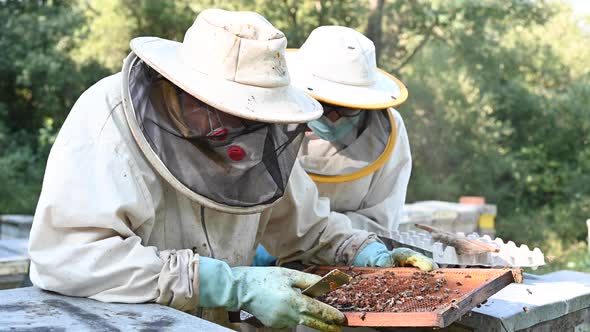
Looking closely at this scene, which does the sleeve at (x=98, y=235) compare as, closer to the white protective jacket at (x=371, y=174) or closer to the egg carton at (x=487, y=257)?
the egg carton at (x=487, y=257)

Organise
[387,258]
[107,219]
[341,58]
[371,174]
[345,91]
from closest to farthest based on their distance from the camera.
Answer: [107,219]
[387,258]
[345,91]
[341,58]
[371,174]

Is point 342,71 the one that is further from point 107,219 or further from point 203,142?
point 107,219

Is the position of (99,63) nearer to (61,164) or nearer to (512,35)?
(512,35)

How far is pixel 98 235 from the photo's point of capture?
2.15m

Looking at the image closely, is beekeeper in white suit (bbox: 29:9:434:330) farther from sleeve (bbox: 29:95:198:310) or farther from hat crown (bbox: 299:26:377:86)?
hat crown (bbox: 299:26:377:86)

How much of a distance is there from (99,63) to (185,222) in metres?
10.2

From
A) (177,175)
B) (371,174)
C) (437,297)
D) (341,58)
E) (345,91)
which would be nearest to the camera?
(177,175)

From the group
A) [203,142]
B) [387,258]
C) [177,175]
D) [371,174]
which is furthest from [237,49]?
[371,174]

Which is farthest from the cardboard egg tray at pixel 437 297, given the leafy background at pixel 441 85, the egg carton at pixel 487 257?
the leafy background at pixel 441 85

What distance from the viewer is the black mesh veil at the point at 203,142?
228 cm

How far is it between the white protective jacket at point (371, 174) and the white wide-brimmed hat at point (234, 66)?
1313 mm

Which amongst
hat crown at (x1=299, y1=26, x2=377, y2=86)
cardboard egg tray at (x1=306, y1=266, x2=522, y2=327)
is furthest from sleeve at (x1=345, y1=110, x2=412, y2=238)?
cardboard egg tray at (x1=306, y1=266, x2=522, y2=327)

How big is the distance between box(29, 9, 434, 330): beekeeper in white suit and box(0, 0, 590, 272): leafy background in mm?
8819

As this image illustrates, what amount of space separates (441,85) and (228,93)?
35.9ft
